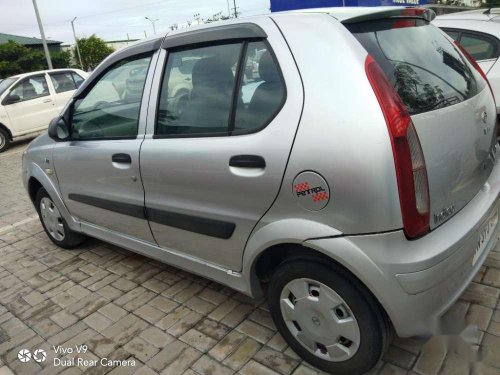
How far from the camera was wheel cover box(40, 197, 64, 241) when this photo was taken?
154 inches

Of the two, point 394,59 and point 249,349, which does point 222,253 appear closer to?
point 249,349

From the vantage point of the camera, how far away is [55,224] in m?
3.98

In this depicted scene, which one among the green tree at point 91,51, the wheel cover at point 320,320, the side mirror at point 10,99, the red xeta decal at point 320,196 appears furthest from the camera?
the green tree at point 91,51

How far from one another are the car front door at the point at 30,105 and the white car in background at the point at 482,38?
8884 mm

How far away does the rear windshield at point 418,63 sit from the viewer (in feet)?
6.01

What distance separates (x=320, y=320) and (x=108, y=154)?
176cm

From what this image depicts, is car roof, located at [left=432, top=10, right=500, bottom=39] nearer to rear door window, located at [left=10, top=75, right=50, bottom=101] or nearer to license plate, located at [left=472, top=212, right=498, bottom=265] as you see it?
license plate, located at [left=472, top=212, right=498, bottom=265]

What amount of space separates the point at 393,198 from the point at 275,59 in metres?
0.85

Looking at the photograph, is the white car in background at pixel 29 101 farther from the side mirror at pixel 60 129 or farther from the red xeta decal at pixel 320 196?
the red xeta decal at pixel 320 196

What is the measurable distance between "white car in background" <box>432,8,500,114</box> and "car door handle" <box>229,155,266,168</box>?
3.57m

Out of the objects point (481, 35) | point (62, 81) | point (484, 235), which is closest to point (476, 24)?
point (481, 35)

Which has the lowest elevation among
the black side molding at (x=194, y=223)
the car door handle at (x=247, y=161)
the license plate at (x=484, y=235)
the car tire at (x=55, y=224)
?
the car tire at (x=55, y=224)

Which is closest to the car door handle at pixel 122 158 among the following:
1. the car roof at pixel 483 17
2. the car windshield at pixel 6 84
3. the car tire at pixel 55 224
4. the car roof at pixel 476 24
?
the car tire at pixel 55 224

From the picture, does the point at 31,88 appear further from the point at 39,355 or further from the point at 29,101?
the point at 39,355
